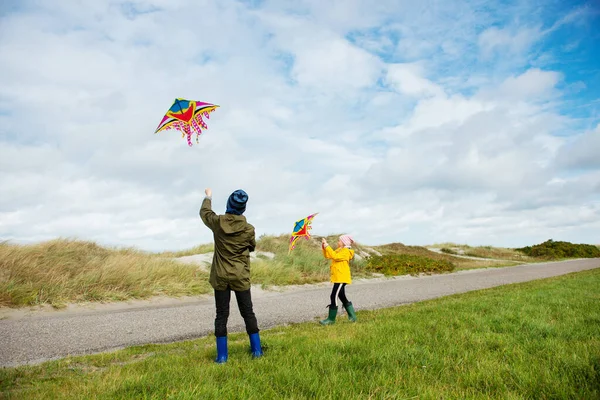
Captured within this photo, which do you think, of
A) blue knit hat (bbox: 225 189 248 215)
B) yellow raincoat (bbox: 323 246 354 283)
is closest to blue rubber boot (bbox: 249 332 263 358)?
blue knit hat (bbox: 225 189 248 215)

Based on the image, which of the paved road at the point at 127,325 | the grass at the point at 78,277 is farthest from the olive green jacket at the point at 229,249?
the grass at the point at 78,277

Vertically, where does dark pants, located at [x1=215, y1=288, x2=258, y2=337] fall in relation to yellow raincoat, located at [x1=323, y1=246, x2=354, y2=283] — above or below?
below

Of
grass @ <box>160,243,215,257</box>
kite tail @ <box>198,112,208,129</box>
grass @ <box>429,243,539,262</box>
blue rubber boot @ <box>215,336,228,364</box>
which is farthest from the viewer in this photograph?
grass @ <box>429,243,539,262</box>

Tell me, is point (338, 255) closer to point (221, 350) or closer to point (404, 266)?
point (221, 350)

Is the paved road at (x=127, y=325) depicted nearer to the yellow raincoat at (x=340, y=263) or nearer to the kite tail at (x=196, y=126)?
the yellow raincoat at (x=340, y=263)

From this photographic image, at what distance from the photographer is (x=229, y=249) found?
5.83 meters

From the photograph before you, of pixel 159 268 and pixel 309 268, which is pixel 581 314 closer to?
pixel 159 268

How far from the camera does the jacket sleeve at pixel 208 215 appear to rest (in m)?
5.88

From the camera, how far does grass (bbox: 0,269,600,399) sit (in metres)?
3.93

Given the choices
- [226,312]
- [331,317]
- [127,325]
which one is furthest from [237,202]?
[127,325]

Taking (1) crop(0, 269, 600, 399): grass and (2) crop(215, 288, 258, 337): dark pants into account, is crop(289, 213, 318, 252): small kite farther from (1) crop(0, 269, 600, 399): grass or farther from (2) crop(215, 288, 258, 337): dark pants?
(2) crop(215, 288, 258, 337): dark pants

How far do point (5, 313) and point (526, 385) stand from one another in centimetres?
1209

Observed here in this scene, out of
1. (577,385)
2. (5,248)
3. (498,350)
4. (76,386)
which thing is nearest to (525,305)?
(498,350)

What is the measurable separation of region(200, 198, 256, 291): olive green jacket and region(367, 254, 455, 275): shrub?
64.0ft
